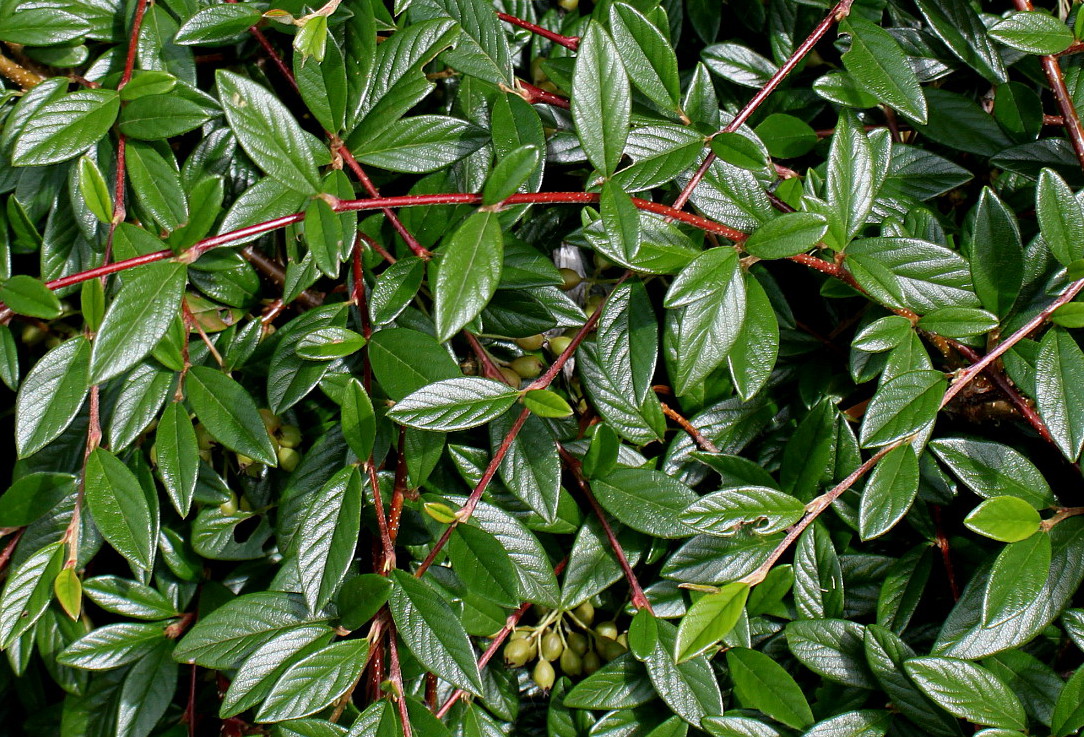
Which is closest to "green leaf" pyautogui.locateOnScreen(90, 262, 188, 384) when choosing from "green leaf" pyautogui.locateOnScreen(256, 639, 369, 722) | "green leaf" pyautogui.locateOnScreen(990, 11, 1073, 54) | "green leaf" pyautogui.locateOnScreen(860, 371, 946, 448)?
"green leaf" pyautogui.locateOnScreen(256, 639, 369, 722)

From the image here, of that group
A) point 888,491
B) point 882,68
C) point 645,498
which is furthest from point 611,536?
point 882,68

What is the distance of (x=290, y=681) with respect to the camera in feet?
2.65

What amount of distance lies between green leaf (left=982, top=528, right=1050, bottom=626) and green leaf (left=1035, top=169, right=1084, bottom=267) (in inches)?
11.4

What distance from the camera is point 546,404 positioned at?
0.84 m

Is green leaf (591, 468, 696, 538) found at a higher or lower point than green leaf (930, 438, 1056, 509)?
lower

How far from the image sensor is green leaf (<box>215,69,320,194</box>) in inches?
31.2

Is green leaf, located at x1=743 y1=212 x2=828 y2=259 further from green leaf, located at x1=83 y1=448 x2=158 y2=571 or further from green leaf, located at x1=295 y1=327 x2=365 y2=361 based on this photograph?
green leaf, located at x1=83 y1=448 x2=158 y2=571

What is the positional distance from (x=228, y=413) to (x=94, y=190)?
10.3 inches

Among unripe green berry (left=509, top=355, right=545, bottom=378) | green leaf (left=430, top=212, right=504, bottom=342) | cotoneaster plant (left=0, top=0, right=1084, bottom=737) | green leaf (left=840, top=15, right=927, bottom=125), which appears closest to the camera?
green leaf (left=430, top=212, right=504, bottom=342)

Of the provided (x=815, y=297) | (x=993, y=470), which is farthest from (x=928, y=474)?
(x=815, y=297)

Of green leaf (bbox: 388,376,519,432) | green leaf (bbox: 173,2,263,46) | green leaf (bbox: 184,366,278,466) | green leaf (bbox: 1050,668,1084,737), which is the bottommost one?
green leaf (bbox: 1050,668,1084,737)

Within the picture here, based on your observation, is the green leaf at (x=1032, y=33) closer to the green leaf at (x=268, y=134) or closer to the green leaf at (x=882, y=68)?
the green leaf at (x=882, y=68)

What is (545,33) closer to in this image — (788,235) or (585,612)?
(788,235)

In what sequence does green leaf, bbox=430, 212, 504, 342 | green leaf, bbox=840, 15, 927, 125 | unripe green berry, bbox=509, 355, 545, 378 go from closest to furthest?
green leaf, bbox=430, 212, 504, 342 < green leaf, bbox=840, 15, 927, 125 < unripe green berry, bbox=509, 355, 545, 378
